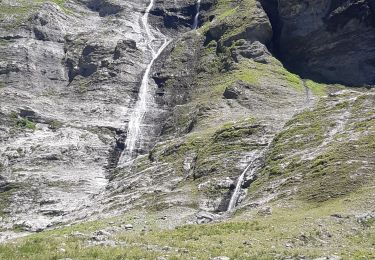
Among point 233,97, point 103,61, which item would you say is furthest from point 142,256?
point 103,61

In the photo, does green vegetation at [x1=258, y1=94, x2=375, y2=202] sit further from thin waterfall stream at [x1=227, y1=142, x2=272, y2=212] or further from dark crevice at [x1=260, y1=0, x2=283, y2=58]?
dark crevice at [x1=260, y1=0, x2=283, y2=58]

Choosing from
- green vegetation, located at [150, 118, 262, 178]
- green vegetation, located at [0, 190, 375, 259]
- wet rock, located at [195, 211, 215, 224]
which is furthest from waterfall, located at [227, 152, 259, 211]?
green vegetation, located at [0, 190, 375, 259]

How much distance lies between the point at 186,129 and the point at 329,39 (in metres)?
51.8

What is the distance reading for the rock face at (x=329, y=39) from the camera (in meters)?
120

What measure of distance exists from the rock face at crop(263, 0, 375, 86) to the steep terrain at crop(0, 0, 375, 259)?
320mm

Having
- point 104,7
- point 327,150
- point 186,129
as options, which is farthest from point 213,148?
point 104,7

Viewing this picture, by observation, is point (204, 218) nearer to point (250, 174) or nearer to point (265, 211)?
point (265, 211)

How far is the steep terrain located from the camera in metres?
35.2

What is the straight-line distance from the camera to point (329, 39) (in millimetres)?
125250

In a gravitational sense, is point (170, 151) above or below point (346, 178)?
below

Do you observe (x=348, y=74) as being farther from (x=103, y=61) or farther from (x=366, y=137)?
(x=366, y=137)

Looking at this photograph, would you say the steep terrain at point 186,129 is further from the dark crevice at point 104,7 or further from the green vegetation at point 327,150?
the dark crevice at point 104,7

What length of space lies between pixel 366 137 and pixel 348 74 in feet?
217

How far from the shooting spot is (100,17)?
162250 millimetres
